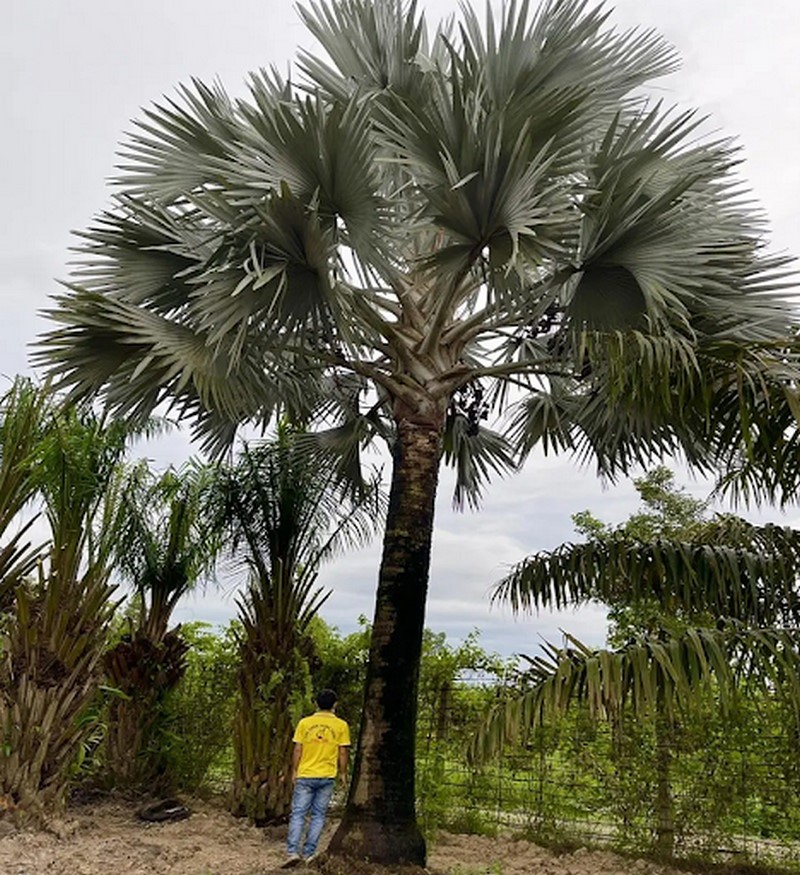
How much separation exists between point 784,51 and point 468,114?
3132 mm

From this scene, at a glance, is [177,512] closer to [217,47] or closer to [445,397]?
[445,397]

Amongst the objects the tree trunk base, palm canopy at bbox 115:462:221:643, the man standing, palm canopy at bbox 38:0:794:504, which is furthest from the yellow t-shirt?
palm canopy at bbox 115:462:221:643

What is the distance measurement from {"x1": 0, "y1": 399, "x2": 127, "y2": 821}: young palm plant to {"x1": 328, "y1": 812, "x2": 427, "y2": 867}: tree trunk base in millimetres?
2407

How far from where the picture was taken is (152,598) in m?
9.26

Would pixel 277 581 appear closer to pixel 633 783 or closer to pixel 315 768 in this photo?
pixel 315 768

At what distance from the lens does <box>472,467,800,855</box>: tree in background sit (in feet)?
14.2

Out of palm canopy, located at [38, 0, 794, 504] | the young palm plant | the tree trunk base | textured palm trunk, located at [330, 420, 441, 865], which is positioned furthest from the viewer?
the young palm plant

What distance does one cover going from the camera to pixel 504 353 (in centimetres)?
831

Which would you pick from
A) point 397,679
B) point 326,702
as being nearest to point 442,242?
point 397,679

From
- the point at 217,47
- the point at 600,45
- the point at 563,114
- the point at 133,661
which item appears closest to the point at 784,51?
the point at 600,45

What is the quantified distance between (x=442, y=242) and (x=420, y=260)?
172 centimetres

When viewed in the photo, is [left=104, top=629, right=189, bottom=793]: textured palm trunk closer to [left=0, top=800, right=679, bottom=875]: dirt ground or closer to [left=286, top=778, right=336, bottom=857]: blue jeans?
[left=0, top=800, right=679, bottom=875]: dirt ground

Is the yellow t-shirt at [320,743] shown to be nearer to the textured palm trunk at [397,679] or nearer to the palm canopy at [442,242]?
the textured palm trunk at [397,679]

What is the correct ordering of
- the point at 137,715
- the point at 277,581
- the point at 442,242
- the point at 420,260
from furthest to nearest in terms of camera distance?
the point at 137,715 < the point at 277,581 < the point at 442,242 < the point at 420,260
